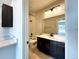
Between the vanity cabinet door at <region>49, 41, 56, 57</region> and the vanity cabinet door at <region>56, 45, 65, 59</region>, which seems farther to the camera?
the vanity cabinet door at <region>49, 41, 56, 57</region>

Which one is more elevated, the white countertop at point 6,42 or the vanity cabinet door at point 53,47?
the white countertop at point 6,42

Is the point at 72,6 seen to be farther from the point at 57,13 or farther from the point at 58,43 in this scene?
the point at 57,13

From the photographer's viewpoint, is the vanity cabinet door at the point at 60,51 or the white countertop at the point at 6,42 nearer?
the white countertop at the point at 6,42

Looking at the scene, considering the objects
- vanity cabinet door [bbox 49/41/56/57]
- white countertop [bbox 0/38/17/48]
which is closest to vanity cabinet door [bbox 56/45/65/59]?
vanity cabinet door [bbox 49/41/56/57]

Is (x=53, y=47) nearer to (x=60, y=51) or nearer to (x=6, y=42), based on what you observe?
(x=60, y=51)

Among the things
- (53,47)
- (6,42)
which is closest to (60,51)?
(53,47)

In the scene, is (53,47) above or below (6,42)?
below

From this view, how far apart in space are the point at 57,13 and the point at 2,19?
281cm

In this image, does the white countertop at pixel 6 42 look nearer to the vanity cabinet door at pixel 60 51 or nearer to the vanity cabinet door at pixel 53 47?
the vanity cabinet door at pixel 60 51

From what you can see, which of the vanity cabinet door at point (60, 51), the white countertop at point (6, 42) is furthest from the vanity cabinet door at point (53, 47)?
the white countertop at point (6, 42)

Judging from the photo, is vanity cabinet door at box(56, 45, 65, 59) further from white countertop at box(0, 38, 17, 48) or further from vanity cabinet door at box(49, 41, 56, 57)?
white countertop at box(0, 38, 17, 48)

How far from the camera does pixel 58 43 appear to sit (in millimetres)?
3504

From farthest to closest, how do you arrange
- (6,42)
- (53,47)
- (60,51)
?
(53,47) < (60,51) < (6,42)

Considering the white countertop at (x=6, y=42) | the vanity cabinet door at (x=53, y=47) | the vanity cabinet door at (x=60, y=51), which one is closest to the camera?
the white countertop at (x=6, y=42)
